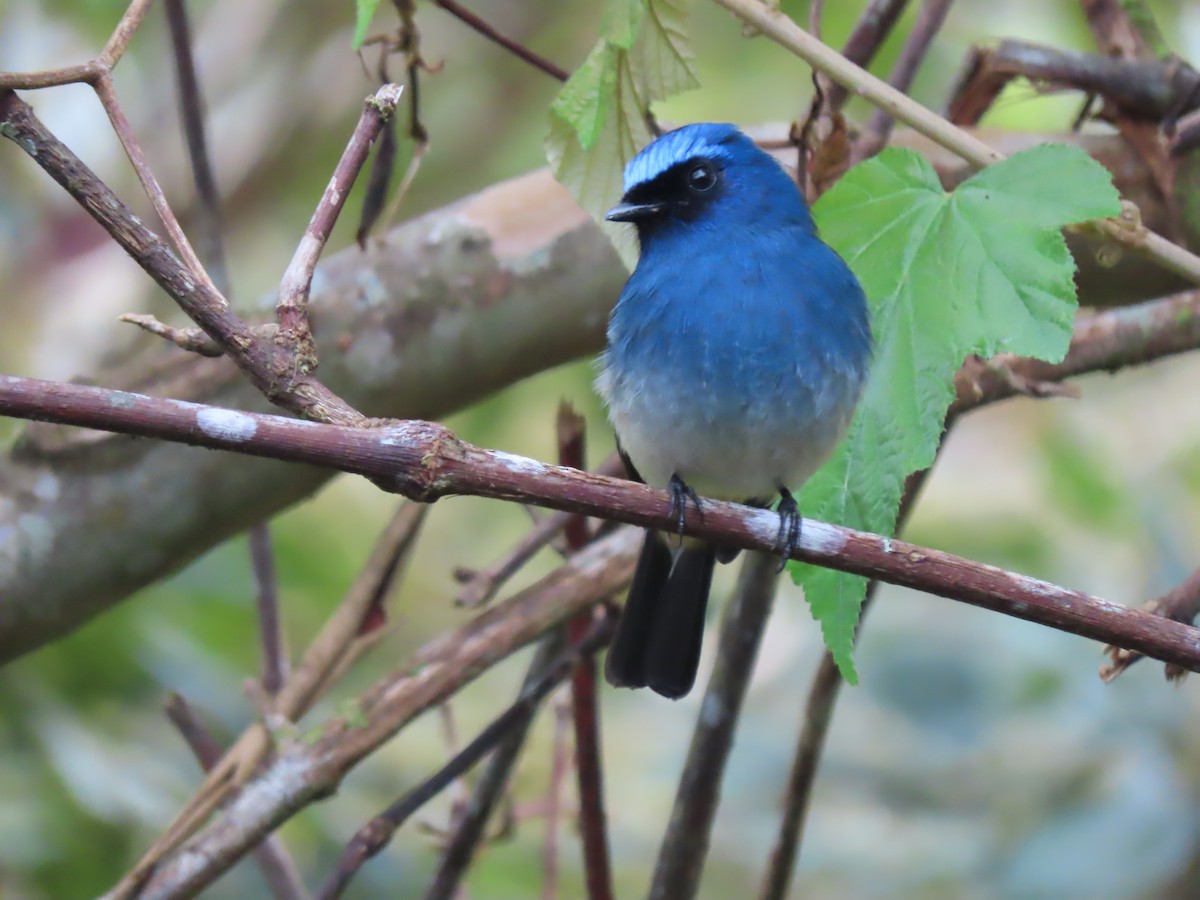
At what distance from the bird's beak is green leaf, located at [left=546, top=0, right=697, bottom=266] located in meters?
0.04

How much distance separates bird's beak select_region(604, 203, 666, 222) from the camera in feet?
8.58

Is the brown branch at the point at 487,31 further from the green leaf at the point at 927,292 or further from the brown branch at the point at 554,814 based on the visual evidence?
the brown branch at the point at 554,814

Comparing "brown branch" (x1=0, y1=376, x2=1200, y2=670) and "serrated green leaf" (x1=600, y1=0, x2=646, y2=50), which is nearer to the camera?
"brown branch" (x1=0, y1=376, x2=1200, y2=670)

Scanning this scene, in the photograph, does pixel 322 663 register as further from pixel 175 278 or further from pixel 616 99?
pixel 175 278

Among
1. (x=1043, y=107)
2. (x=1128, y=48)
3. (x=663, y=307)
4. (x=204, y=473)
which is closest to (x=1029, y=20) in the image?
(x=1043, y=107)

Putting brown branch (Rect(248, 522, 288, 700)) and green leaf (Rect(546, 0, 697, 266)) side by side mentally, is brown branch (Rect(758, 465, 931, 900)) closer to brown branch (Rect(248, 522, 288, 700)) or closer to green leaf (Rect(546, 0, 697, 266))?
green leaf (Rect(546, 0, 697, 266))

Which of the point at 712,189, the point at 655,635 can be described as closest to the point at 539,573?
the point at 655,635

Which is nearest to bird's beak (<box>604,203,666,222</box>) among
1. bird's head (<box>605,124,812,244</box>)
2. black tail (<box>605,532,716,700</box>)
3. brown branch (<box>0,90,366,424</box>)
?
bird's head (<box>605,124,812,244</box>)

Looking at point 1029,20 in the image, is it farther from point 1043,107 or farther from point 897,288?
point 897,288

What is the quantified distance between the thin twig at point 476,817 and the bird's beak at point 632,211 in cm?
89

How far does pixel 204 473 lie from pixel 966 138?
4.94 ft

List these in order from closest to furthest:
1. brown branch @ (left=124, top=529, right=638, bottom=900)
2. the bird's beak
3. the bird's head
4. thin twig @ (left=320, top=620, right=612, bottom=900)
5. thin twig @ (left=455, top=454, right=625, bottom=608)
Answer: brown branch @ (left=124, top=529, right=638, bottom=900), thin twig @ (left=320, top=620, right=612, bottom=900), the bird's beak, the bird's head, thin twig @ (left=455, top=454, right=625, bottom=608)

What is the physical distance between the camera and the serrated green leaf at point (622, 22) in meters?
2.16

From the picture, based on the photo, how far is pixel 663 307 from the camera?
261 centimetres
